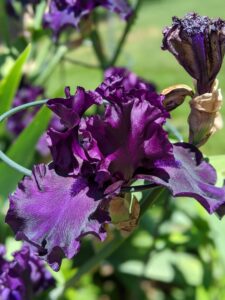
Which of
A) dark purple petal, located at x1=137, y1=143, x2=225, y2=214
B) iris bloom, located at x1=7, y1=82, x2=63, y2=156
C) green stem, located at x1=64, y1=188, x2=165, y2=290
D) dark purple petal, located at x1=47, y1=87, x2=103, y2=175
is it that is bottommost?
iris bloom, located at x1=7, y1=82, x2=63, y2=156

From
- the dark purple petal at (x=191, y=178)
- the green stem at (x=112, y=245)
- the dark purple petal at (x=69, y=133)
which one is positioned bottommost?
the green stem at (x=112, y=245)

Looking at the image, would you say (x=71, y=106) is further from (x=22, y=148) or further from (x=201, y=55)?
(x=22, y=148)

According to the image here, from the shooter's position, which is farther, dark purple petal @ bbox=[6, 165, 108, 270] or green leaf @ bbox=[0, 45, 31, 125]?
green leaf @ bbox=[0, 45, 31, 125]

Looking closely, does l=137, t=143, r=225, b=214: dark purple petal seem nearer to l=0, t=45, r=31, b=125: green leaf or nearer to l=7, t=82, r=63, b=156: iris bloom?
l=0, t=45, r=31, b=125: green leaf

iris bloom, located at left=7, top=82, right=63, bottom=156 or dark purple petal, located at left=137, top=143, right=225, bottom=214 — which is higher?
dark purple petal, located at left=137, top=143, right=225, bottom=214

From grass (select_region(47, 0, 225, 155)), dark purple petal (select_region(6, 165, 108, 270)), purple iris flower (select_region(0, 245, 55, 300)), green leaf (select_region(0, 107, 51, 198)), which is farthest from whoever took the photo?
grass (select_region(47, 0, 225, 155))

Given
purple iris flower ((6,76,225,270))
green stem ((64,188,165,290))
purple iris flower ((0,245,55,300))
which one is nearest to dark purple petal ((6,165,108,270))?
purple iris flower ((6,76,225,270))

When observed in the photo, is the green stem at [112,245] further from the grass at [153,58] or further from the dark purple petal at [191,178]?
the grass at [153,58]

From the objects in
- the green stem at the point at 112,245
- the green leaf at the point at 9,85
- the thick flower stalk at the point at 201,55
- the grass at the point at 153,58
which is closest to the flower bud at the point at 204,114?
the thick flower stalk at the point at 201,55
